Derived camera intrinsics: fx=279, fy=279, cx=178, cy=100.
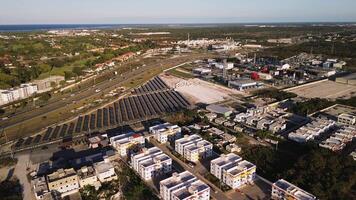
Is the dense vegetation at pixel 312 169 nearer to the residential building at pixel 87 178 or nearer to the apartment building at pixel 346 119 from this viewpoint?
the apartment building at pixel 346 119

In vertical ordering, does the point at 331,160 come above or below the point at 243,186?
above

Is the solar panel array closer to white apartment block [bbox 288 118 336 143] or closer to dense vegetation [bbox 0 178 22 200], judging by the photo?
dense vegetation [bbox 0 178 22 200]

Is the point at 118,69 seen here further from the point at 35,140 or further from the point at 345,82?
the point at 345,82

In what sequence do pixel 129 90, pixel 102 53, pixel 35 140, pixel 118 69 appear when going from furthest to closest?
pixel 102 53
pixel 118 69
pixel 129 90
pixel 35 140

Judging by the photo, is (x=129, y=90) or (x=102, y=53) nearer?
(x=129, y=90)

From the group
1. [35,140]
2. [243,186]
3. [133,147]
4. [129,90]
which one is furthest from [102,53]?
[243,186]

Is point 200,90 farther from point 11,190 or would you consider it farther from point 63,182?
point 11,190
